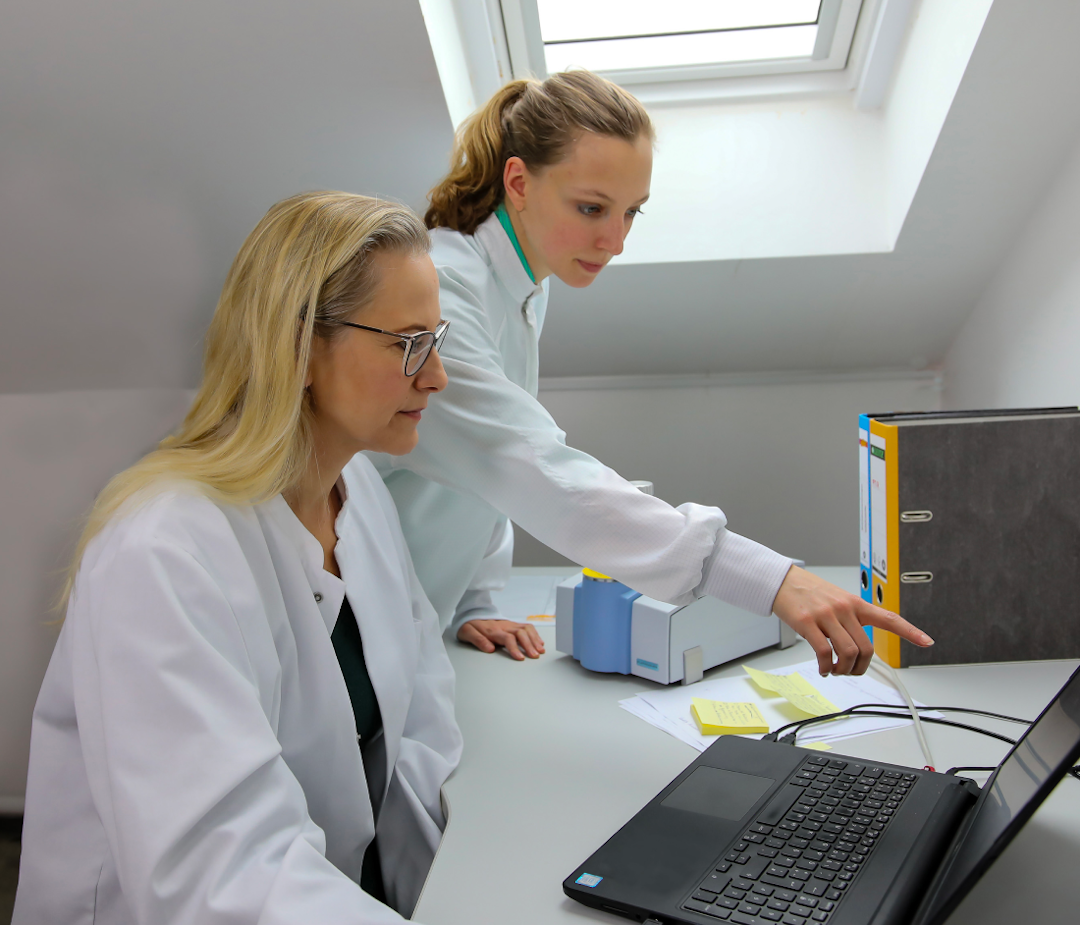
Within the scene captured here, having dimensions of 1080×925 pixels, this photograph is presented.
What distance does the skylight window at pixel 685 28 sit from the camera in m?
1.86

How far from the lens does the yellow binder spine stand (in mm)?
1235

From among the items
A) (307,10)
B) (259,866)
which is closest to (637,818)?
(259,866)

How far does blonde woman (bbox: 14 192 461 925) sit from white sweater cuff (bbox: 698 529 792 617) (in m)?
0.35

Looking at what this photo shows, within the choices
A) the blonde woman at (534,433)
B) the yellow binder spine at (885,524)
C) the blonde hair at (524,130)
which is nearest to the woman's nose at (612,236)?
the blonde woman at (534,433)

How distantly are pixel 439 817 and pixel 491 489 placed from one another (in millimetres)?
385

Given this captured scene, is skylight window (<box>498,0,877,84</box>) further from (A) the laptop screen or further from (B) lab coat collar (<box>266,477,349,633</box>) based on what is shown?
(A) the laptop screen

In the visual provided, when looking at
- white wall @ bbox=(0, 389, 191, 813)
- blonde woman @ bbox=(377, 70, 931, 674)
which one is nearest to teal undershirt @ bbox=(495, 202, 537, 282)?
blonde woman @ bbox=(377, 70, 931, 674)

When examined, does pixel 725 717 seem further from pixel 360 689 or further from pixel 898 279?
pixel 898 279

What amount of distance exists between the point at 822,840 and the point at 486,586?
0.81 m

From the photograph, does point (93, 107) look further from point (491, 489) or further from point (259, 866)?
point (259, 866)

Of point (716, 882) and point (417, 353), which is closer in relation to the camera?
point (716, 882)


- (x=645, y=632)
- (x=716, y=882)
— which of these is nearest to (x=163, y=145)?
(x=645, y=632)

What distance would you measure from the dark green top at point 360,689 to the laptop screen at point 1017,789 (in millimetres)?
592

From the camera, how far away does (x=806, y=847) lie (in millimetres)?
721
